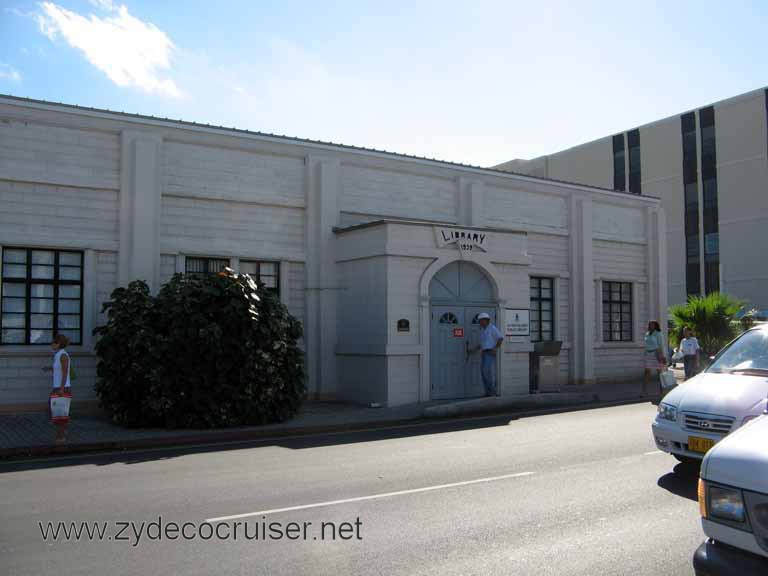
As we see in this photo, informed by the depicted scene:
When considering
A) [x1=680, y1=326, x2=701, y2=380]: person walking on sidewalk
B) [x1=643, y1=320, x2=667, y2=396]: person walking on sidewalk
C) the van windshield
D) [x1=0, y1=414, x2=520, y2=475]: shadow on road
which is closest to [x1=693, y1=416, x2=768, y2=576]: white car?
the van windshield

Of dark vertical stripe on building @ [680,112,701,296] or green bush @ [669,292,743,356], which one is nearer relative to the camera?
green bush @ [669,292,743,356]

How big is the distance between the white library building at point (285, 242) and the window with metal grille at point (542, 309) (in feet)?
5.86

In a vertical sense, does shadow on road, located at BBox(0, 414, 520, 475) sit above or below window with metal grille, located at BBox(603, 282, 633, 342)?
below

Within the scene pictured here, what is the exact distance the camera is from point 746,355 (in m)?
8.18

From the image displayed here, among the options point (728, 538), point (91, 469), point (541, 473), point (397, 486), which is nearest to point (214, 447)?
point (91, 469)

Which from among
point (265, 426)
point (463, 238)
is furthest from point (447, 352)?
point (265, 426)

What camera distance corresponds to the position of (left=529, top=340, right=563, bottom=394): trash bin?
17.9 meters

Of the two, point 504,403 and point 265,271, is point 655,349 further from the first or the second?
point 265,271

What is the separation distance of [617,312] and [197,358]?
47.4 feet

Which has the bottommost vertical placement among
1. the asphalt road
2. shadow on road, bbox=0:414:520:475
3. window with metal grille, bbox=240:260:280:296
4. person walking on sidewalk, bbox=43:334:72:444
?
shadow on road, bbox=0:414:520:475

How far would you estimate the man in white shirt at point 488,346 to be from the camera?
16.3m

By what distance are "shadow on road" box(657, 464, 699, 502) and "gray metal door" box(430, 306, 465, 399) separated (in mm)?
8341

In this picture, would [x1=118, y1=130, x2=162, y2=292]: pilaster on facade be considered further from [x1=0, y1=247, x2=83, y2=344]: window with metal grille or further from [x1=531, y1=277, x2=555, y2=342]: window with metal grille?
[x1=531, y1=277, x2=555, y2=342]: window with metal grille

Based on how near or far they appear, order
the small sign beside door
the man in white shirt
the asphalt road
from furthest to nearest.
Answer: the small sign beside door, the man in white shirt, the asphalt road
